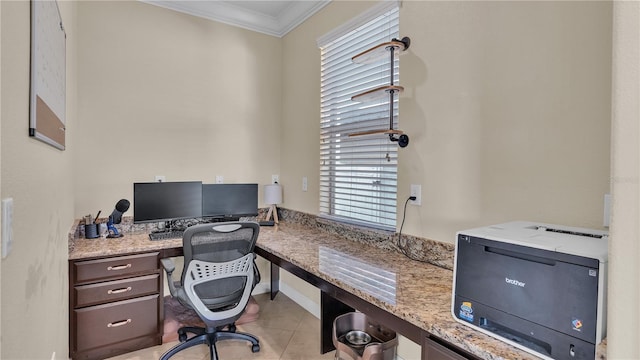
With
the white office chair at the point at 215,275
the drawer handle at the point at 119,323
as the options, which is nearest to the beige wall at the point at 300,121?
the drawer handle at the point at 119,323

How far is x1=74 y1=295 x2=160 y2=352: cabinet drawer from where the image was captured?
7.23 feet

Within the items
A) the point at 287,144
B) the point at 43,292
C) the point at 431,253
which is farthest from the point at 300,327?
the point at 43,292

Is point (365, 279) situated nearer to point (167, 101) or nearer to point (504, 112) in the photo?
point (504, 112)

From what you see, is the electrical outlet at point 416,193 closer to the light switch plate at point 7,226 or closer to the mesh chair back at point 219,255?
the mesh chair back at point 219,255

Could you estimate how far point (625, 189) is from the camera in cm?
65

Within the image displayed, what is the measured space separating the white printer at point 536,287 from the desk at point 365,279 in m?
0.06

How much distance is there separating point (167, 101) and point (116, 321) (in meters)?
1.85

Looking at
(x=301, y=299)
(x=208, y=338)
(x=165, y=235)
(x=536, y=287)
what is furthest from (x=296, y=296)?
(x=536, y=287)

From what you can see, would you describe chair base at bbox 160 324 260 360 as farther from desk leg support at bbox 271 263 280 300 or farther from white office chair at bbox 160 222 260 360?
desk leg support at bbox 271 263 280 300

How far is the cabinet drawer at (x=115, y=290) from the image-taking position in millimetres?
2201

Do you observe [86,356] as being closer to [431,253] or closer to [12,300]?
[12,300]

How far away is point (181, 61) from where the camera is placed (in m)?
3.09

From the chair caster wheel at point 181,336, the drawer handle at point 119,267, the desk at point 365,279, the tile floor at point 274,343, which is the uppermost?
the desk at point 365,279

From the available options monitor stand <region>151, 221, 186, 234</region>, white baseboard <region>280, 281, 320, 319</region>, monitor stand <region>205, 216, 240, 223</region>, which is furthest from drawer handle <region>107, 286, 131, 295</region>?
white baseboard <region>280, 281, 320, 319</region>
